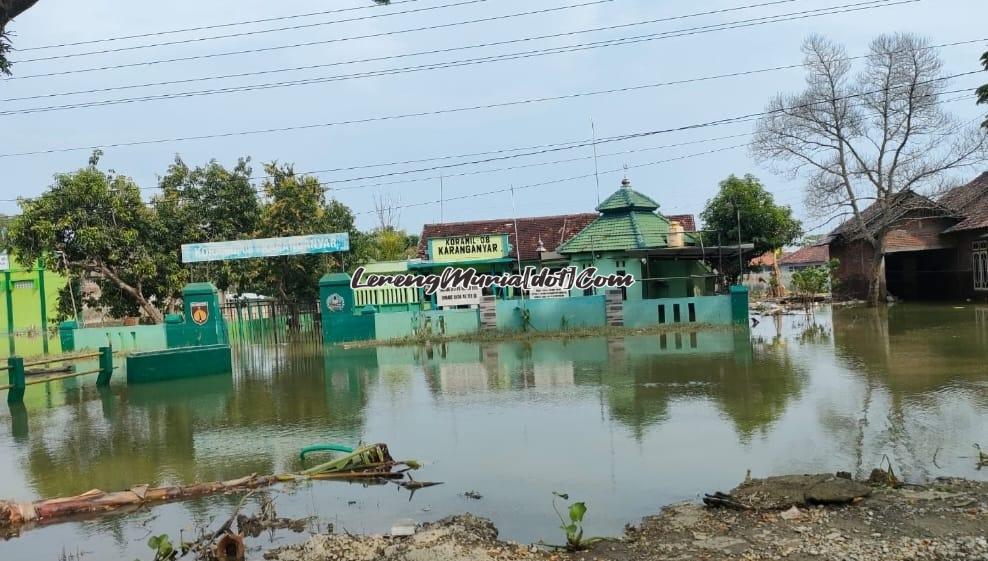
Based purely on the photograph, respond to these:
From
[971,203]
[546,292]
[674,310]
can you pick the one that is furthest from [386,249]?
[971,203]

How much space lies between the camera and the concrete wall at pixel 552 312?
2297cm

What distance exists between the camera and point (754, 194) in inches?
1328

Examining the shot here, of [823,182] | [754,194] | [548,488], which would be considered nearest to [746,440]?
[548,488]

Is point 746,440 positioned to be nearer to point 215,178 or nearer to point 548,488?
point 548,488

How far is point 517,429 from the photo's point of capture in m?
9.57

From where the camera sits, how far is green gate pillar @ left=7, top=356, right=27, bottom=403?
44.8ft

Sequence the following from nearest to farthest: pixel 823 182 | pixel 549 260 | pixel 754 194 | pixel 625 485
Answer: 1. pixel 625 485
2. pixel 549 260
3. pixel 823 182
4. pixel 754 194

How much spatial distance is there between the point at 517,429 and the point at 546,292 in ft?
46.2

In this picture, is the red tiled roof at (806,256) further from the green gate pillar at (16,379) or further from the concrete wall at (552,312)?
the green gate pillar at (16,379)

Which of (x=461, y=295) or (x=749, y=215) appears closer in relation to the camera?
(x=461, y=295)

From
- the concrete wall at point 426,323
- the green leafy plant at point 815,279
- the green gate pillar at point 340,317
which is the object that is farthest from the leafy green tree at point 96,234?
the green leafy plant at point 815,279

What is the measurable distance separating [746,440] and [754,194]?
27.5 metres

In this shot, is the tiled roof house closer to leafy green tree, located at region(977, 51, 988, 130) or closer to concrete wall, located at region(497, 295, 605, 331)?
concrete wall, located at region(497, 295, 605, 331)

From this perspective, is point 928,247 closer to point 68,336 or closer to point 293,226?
point 293,226
